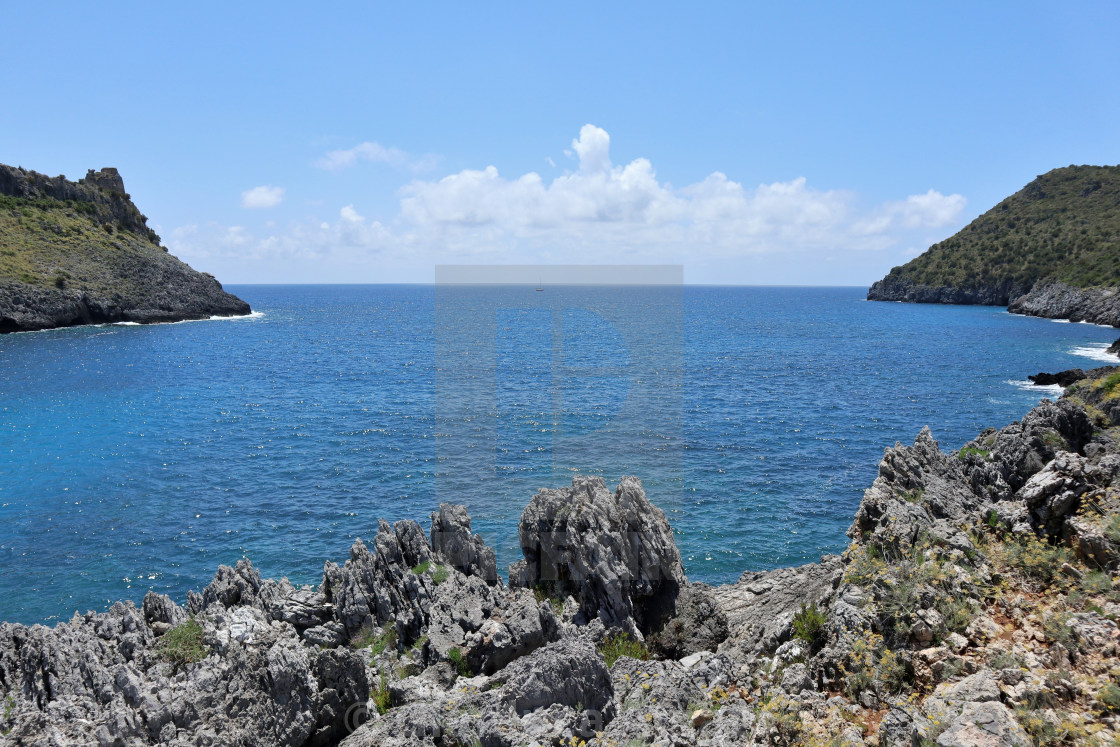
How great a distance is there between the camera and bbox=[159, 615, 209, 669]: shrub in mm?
14547

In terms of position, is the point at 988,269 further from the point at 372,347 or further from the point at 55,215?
the point at 55,215

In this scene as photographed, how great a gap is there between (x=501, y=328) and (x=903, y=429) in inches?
4144

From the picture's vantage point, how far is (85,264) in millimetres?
129000

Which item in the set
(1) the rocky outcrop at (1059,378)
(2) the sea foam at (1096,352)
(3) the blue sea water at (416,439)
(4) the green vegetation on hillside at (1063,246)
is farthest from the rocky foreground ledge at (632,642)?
(4) the green vegetation on hillside at (1063,246)

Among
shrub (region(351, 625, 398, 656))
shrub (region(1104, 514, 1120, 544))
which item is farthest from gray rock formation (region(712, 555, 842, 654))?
shrub (region(351, 625, 398, 656))

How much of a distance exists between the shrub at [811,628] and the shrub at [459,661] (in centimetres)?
722

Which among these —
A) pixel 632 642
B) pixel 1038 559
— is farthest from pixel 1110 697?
pixel 632 642

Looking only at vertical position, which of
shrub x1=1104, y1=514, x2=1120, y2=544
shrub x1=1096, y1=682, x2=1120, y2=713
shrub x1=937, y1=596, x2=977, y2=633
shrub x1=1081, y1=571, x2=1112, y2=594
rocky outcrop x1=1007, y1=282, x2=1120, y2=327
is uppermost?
rocky outcrop x1=1007, y1=282, x2=1120, y2=327

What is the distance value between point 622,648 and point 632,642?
0.76m

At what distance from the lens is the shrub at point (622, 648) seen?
16047 millimetres

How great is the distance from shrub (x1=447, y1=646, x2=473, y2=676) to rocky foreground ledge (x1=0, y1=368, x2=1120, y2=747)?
0.04 meters

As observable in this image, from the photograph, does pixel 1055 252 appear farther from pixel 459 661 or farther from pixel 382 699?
pixel 382 699

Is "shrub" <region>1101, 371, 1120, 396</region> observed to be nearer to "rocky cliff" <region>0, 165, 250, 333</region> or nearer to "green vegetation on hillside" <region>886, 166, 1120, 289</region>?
"green vegetation on hillside" <region>886, 166, 1120, 289</region>

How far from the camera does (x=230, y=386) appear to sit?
74.2 meters
